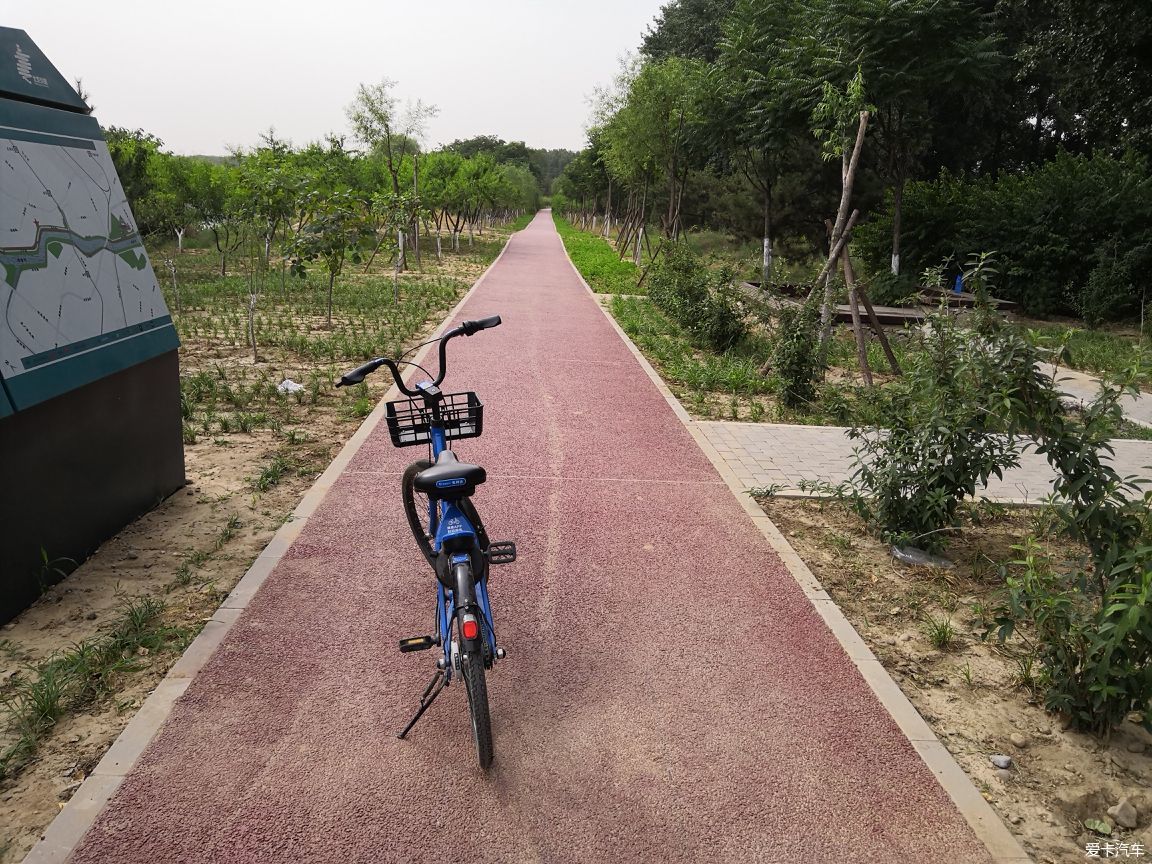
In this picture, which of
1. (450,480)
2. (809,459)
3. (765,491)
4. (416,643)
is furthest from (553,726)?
(809,459)

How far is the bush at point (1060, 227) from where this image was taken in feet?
52.4

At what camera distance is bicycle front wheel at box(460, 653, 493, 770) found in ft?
8.79

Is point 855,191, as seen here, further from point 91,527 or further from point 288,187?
point 91,527

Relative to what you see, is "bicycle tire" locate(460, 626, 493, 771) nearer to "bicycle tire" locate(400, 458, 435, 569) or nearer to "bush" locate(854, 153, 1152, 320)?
"bicycle tire" locate(400, 458, 435, 569)

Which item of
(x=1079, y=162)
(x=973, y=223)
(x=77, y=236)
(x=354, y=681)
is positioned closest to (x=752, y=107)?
(x=973, y=223)

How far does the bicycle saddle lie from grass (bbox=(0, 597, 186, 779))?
1556 millimetres


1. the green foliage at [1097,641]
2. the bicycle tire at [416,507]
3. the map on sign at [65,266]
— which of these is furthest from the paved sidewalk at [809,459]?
the map on sign at [65,266]

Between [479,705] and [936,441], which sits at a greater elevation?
[936,441]

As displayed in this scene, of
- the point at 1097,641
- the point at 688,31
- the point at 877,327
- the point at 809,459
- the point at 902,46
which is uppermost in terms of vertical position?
the point at 688,31

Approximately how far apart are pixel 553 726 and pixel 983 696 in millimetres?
1866

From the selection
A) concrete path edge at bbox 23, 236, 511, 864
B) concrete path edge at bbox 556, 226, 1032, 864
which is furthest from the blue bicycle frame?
concrete path edge at bbox 556, 226, 1032, 864

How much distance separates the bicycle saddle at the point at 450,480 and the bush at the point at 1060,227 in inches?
640

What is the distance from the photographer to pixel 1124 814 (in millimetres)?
2715

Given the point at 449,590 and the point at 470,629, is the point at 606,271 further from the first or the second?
the point at 470,629
